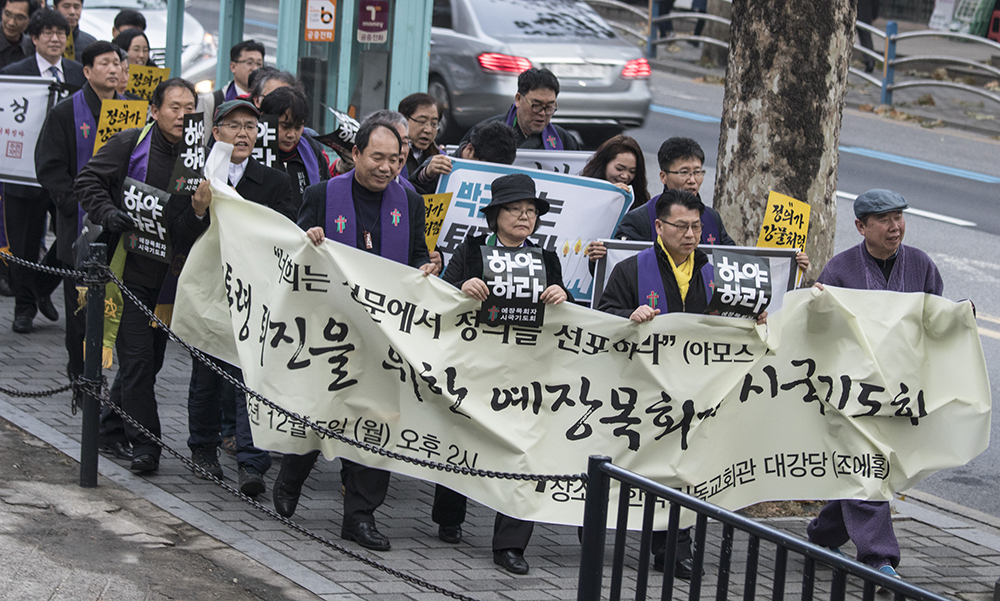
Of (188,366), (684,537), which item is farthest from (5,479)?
(684,537)

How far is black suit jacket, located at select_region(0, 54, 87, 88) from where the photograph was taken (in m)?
9.35

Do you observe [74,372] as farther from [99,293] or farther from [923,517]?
[923,517]

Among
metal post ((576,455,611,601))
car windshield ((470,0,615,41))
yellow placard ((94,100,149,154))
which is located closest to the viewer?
metal post ((576,455,611,601))

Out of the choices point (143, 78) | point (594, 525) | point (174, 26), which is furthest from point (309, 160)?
point (174, 26)

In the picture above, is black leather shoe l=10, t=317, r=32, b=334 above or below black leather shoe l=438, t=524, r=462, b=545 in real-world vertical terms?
below

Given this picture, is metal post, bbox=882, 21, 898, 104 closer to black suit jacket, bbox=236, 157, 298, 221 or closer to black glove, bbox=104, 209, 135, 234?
black suit jacket, bbox=236, 157, 298, 221

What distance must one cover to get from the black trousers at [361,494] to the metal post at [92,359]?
1312 millimetres

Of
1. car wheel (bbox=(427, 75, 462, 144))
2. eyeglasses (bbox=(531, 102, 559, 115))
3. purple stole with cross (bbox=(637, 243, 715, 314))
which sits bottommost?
car wheel (bbox=(427, 75, 462, 144))

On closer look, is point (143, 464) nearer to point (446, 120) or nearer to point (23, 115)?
point (23, 115)

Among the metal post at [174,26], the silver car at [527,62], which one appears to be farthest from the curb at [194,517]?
the silver car at [527,62]

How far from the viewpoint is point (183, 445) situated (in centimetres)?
704

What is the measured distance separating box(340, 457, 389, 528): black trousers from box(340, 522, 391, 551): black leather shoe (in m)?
0.02

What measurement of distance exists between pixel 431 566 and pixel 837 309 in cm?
223

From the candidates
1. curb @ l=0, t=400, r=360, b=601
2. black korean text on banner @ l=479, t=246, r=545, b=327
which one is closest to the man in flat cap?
black korean text on banner @ l=479, t=246, r=545, b=327
